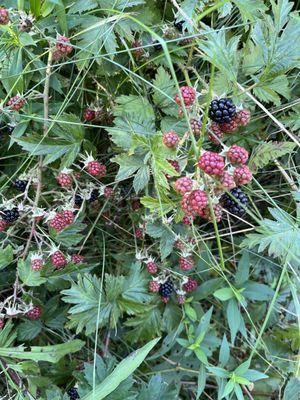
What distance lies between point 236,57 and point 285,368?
994 mm

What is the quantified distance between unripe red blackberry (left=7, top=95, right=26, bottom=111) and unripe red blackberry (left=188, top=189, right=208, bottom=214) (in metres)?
0.58

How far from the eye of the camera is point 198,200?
1.09 m

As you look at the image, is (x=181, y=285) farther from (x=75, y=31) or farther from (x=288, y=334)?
(x=75, y=31)

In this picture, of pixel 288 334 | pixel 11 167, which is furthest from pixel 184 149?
pixel 288 334

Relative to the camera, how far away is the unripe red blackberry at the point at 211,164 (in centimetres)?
108

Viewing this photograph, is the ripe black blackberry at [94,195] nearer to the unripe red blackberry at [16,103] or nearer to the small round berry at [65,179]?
the small round berry at [65,179]

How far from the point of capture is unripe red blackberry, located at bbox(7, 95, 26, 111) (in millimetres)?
1392

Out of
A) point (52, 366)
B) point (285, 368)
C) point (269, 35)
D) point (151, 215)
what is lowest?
point (285, 368)

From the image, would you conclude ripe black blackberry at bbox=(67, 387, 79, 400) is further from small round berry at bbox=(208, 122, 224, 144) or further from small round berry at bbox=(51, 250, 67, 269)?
small round berry at bbox=(208, 122, 224, 144)

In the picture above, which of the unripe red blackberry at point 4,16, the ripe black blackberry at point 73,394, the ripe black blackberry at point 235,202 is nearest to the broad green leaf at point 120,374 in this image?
the ripe black blackberry at point 73,394

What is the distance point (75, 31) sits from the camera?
1509 mm

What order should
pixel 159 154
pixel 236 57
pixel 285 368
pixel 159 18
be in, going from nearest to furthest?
1. pixel 159 154
2. pixel 236 57
3. pixel 159 18
4. pixel 285 368

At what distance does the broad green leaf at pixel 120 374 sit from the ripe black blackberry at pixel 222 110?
0.59m

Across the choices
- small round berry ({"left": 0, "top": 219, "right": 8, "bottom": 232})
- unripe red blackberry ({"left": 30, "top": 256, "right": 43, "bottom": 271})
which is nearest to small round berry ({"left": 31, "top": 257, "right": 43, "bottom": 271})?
unripe red blackberry ({"left": 30, "top": 256, "right": 43, "bottom": 271})
